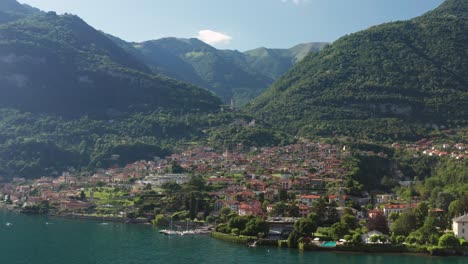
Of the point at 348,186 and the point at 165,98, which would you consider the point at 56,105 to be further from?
the point at 348,186

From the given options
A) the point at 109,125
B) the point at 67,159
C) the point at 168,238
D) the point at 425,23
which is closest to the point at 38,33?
the point at 109,125

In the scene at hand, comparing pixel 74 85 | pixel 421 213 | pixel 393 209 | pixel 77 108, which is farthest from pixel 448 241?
pixel 74 85

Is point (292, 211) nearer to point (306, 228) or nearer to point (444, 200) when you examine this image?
point (306, 228)

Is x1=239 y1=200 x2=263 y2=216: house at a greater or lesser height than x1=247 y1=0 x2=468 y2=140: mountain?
lesser

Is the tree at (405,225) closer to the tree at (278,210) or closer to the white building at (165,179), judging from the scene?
the tree at (278,210)

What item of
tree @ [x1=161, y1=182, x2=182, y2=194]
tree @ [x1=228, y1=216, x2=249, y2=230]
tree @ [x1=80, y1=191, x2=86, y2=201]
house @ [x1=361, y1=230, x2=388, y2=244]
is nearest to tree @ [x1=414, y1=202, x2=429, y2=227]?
house @ [x1=361, y1=230, x2=388, y2=244]

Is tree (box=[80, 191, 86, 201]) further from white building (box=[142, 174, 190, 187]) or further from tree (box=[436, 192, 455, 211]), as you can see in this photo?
tree (box=[436, 192, 455, 211])

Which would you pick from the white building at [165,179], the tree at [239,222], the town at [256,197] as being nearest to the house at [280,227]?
the town at [256,197]
